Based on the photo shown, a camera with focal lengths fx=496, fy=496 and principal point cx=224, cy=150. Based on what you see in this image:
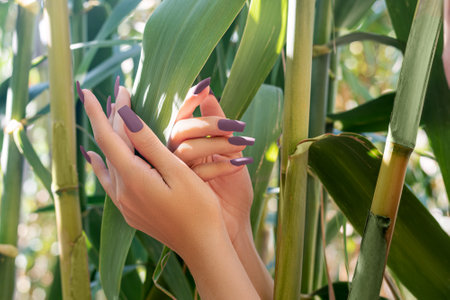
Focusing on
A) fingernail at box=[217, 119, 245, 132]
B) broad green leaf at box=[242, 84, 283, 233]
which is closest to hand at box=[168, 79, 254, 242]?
fingernail at box=[217, 119, 245, 132]

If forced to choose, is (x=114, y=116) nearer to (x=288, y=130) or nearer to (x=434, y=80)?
(x=288, y=130)

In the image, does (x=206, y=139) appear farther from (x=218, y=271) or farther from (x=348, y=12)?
(x=348, y=12)

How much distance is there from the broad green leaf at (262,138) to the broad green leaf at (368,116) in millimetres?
103

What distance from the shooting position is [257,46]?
0.38 m

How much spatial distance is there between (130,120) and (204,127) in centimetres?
5

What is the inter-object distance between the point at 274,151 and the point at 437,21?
0.27 m

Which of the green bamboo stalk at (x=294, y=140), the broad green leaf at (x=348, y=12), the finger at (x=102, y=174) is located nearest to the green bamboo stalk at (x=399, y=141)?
the green bamboo stalk at (x=294, y=140)

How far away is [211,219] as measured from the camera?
0.34 m

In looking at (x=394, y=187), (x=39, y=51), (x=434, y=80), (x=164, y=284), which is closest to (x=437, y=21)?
(x=394, y=187)

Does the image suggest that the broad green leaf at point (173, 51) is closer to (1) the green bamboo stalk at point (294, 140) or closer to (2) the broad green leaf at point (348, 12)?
(1) the green bamboo stalk at point (294, 140)

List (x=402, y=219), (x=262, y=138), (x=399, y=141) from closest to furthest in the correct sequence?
(x=399, y=141)
(x=402, y=219)
(x=262, y=138)

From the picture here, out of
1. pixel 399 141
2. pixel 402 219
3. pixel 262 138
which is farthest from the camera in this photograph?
pixel 262 138

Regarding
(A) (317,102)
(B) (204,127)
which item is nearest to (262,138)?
(A) (317,102)

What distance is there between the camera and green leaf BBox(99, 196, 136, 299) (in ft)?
1.30
